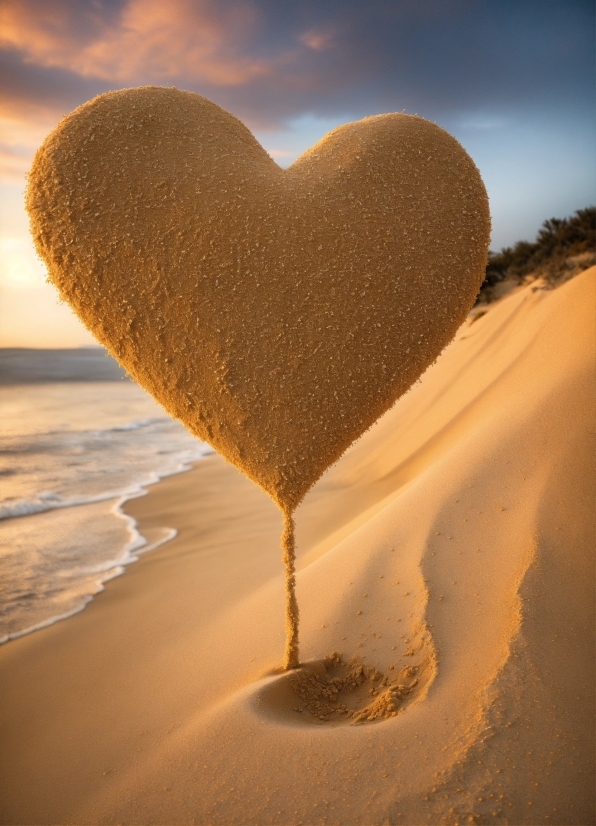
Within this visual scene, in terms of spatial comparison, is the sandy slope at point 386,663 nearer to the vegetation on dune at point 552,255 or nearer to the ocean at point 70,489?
the ocean at point 70,489

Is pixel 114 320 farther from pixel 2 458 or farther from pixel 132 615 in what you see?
pixel 2 458

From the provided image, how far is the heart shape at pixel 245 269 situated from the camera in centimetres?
217

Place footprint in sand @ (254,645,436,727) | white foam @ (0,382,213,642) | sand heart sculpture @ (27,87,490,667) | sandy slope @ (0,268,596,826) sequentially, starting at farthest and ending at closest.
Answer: white foam @ (0,382,213,642)
footprint in sand @ (254,645,436,727)
sand heart sculpture @ (27,87,490,667)
sandy slope @ (0,268,596,826)

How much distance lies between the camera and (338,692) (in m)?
2.58

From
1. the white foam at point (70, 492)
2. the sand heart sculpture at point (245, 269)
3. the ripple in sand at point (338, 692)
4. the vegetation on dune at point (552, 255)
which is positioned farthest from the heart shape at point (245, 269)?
the vegetation on dune at point (552, 255)

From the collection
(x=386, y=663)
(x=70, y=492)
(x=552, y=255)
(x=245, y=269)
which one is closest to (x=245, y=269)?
(x=245, y=269)

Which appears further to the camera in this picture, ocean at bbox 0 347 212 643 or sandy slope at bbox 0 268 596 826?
ocean at bbox 0 347 212 643

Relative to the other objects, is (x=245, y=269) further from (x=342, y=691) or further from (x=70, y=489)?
(x=70, y=489)

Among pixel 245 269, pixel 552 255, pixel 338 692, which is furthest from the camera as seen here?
pixel 552 255

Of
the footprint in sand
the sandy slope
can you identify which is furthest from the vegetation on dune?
the footprint in sand

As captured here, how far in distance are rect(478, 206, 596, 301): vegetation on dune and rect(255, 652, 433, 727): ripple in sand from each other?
6.09m

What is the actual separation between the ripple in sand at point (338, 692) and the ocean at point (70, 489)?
2.21 m

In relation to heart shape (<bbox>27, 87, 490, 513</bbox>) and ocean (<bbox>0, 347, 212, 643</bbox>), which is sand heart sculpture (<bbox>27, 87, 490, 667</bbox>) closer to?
heart shape (<bbox>27, 87, 490, 513</bbox>)

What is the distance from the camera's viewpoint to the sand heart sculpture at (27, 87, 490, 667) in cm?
217
